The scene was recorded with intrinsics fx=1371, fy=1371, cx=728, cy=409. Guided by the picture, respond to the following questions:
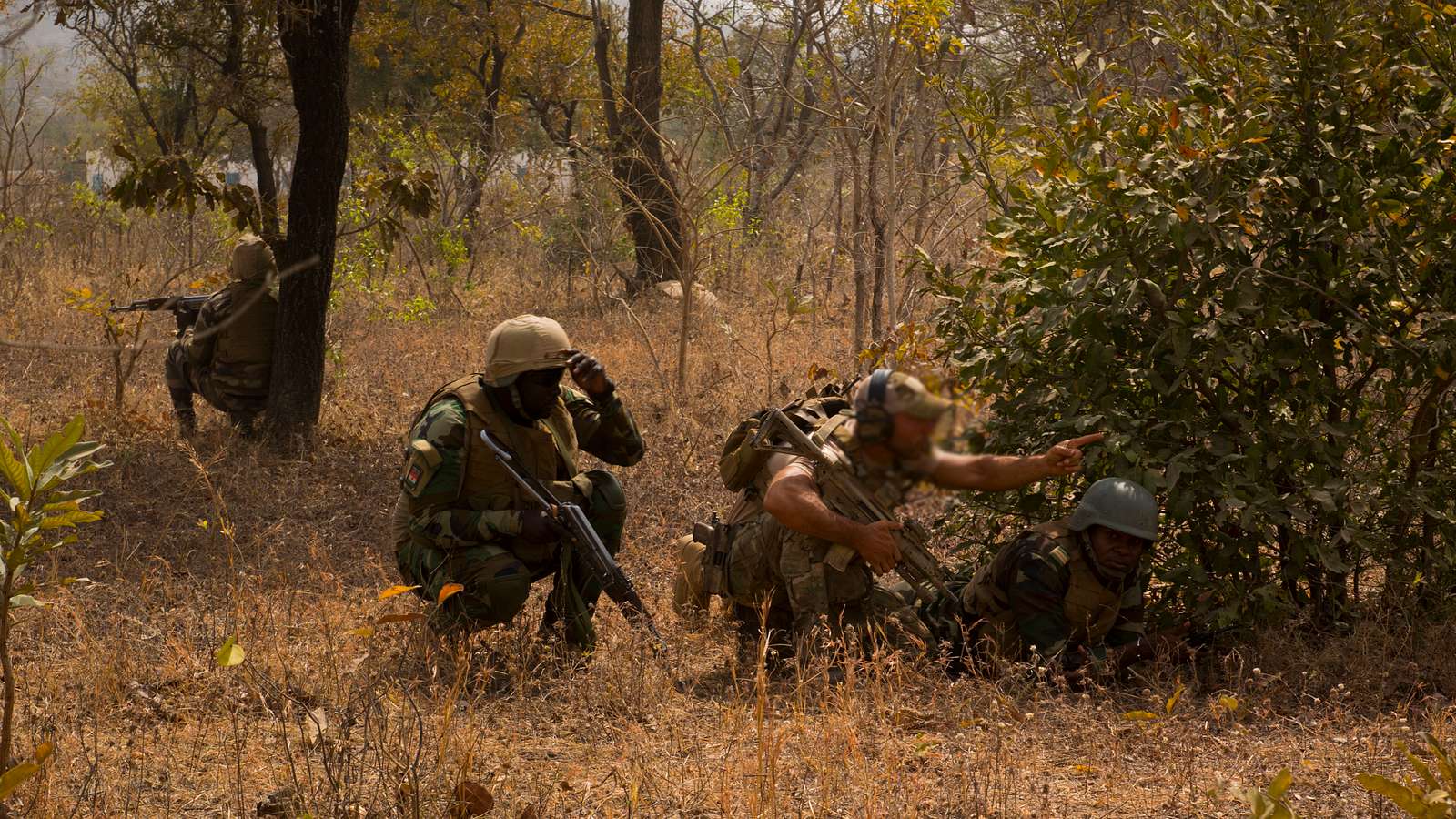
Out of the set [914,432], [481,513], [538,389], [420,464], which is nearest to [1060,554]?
[538,389]

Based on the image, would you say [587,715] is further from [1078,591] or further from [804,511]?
[1078,591]

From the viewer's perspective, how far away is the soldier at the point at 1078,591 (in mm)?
4301

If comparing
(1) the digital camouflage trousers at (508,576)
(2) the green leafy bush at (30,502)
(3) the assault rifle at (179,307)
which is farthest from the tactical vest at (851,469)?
(3) the assault rifle at (179,307)

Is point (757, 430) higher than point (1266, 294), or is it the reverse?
point (1266, 294)

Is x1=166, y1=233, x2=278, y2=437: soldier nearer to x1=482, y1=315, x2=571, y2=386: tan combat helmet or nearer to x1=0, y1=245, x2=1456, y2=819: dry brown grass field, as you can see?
x1=0, y1=245, x2=1456, y2=819: dry brown grass field

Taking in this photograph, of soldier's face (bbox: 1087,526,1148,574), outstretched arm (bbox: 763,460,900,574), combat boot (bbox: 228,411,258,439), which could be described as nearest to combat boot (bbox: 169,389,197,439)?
combat boot (bbox: 228,411,258,439)

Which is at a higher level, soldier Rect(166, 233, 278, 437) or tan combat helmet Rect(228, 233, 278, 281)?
tan combat helmet Rect(228, 233, 278, 281)

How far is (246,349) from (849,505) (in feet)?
14.9

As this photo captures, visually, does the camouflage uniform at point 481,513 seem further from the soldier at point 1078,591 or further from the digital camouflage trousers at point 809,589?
the soldier at point 1078,591

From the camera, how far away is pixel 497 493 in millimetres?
4793

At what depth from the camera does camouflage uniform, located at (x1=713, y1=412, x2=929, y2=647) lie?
4.60 metres

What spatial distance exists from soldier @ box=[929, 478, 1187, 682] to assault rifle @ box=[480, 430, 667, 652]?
110 centimetres

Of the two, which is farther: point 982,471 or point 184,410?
point 184,410

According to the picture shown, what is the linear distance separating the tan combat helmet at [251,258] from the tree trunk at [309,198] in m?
0.21
